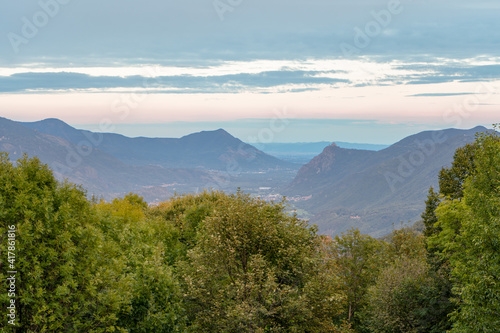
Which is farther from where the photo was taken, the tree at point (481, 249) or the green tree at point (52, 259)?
the tree at point (481, 249)

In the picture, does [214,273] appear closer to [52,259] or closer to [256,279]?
[256,279]

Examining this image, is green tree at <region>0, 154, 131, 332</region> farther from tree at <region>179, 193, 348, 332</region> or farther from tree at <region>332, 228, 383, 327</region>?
tree at <region>332, 228, 383, 327</region>

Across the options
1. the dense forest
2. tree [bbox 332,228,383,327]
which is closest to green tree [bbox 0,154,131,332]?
the dense forest

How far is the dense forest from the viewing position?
18.0 metres

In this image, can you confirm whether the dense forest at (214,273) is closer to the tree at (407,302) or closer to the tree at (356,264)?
the tree at (407,302)

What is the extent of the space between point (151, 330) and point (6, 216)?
988 centimetres

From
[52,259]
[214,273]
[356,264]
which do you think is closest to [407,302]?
[356,264]

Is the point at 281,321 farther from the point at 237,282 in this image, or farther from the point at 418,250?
the point at 418,250

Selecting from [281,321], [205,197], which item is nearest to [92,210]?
[281,321]

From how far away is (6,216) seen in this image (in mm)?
17922

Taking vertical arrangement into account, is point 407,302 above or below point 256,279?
below

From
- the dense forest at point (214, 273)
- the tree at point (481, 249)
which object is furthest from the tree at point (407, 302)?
the tree at point (481, 249)

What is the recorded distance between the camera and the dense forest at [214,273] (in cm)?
1800

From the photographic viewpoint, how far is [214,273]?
26656mm
